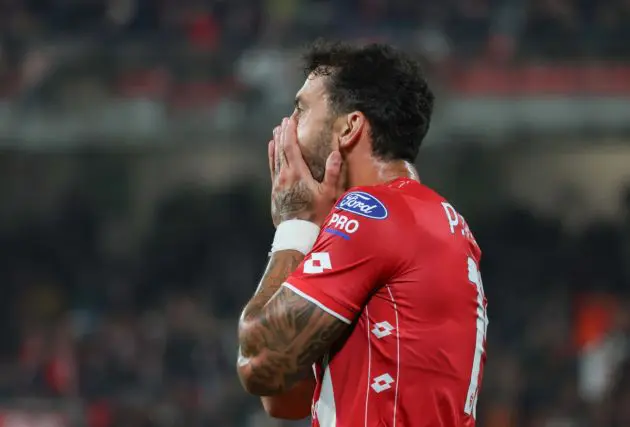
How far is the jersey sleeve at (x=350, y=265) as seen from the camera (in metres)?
2.45

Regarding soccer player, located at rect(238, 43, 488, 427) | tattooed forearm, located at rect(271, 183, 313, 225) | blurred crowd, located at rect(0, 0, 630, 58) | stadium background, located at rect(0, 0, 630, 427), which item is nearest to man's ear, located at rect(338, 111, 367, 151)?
soccer player, located at rect(238, 43, 488, 427)

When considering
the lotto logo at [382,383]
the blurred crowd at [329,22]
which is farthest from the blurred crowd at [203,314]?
the lotto logo at [382,383]

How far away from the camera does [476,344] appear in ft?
8.52

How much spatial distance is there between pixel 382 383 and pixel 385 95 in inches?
27.8

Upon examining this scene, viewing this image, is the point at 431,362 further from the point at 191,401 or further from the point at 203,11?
the point at 203,11

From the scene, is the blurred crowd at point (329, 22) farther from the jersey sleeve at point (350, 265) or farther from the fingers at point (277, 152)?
the jersey sleeve at point (350, 265)

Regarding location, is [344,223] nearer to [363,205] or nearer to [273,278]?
[363,205]

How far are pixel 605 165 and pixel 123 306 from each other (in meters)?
4.97

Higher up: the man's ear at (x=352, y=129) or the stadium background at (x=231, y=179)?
the man's ear at (x=352, y=129)

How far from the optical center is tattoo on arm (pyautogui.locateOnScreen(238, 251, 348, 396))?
246 centimetres

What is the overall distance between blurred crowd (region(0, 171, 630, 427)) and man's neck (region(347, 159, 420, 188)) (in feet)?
19.8

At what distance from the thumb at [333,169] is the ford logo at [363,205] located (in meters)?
0.16

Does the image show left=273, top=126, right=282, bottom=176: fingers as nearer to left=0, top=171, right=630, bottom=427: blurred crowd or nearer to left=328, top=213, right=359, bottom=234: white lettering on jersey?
left=328, top=213, right=359, bottom=234: white lettering on jersey

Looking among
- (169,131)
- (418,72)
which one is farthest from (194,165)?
(418,72)
